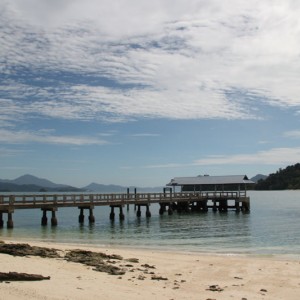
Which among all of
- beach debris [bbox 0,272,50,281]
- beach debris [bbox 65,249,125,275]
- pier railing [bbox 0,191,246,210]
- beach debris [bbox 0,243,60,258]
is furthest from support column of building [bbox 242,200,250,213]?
beach debris [bbox 0,272,50,281]

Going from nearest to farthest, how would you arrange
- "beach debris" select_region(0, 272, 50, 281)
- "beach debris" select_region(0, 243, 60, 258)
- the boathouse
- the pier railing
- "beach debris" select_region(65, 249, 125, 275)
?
"beach debris" select_region(0, 272, 50, 281), "beach debris" select_region(65, 249, 125, 275), "beach debris" select_region(0, 243, 60, 258), the pier railing, the boathouse

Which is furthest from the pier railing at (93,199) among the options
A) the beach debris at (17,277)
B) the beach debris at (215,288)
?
the beach debris at (215,288)

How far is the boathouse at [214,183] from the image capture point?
6319 cm

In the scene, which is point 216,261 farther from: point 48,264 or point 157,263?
point 48,264

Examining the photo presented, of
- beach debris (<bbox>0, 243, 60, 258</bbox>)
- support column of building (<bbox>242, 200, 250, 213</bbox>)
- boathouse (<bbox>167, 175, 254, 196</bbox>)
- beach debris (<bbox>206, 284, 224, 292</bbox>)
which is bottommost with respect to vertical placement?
support column of building (<bbox>242, 200, 250, 213</bbox>)

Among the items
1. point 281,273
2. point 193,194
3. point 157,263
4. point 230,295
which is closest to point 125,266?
point 157,263

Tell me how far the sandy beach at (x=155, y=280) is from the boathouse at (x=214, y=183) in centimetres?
4708

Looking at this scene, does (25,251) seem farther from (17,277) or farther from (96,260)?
(17,277)

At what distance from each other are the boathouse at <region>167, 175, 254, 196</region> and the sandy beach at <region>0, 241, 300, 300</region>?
1854 inches

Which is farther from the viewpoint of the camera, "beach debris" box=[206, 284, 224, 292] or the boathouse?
the boathouse

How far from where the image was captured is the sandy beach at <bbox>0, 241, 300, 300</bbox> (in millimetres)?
9977

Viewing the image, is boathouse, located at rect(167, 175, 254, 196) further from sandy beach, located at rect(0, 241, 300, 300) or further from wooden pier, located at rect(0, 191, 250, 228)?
sandy beach, located at rect(0, 241, 300, 300)

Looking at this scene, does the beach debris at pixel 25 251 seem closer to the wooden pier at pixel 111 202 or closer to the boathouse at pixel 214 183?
the wooden pier at pixel 111 202

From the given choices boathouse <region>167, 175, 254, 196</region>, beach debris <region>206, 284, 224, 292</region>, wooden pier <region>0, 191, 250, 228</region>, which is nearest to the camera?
beach debris <region>206, 284, 224, 292</region>
